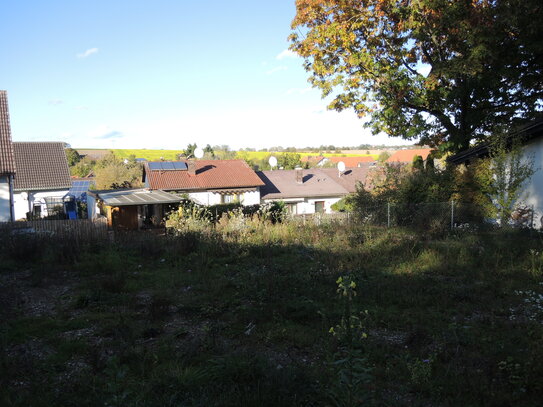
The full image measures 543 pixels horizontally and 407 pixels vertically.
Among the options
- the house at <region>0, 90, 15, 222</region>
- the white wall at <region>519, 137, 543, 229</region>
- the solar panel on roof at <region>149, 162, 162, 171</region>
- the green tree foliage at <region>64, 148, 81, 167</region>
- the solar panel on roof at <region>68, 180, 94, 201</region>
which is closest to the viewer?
the white wall at <region>519, 137, 543, 229</region>

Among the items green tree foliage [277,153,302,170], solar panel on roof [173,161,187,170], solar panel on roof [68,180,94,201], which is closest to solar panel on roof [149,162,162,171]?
solar panel on roof [173,161,187,170]

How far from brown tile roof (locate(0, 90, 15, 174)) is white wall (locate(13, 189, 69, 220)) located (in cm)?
640

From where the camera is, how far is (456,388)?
3.85m

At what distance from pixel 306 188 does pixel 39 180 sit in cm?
2280

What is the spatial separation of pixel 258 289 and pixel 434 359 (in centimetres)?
356

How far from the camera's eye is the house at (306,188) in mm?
37709

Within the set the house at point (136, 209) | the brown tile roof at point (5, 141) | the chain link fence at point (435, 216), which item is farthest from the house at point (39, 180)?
the chain link fence at point (435, 216)

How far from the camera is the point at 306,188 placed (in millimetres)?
39281

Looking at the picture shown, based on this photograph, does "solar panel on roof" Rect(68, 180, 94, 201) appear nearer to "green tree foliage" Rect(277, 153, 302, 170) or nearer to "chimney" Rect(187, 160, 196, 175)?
"chimney" Rect(187, 160, 196, 175)

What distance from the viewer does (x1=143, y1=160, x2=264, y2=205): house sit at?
1336 inches

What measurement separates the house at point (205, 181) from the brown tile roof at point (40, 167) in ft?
21.7

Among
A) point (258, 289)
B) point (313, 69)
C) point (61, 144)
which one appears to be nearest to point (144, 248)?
point (258, 289)

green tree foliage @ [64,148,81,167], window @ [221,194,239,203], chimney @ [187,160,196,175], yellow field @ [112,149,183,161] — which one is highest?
yellow field @ [112,149,183,161]

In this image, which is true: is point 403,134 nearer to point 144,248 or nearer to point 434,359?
point 144,248
